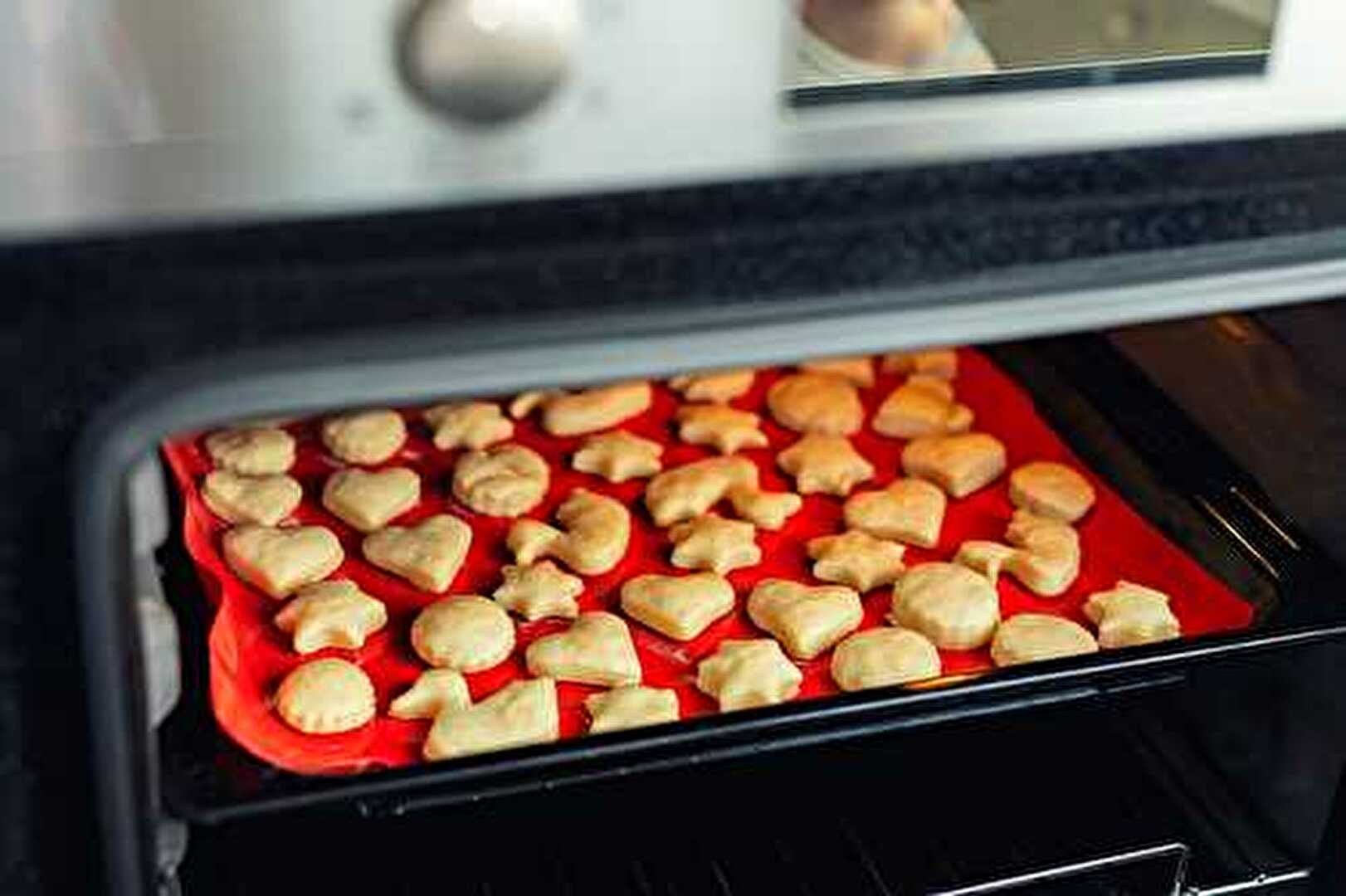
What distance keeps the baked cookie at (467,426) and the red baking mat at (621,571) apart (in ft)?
0.04

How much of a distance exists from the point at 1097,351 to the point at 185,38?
2.63ft

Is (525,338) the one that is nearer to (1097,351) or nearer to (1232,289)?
(1232,289)

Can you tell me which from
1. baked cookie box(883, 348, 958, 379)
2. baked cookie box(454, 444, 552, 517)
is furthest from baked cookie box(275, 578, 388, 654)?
baked cookie box(883, 348, 958, 379)

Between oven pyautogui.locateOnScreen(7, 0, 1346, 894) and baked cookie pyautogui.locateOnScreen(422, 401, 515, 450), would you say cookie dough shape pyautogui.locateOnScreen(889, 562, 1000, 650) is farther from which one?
baked cookie pyautogui.locateOnScreen(422, 401, 515, 450)

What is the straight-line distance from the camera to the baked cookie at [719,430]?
1.31 meters

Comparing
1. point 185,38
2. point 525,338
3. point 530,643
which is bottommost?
point 530,643

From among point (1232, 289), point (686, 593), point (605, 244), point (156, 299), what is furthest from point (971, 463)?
point (156, 299)

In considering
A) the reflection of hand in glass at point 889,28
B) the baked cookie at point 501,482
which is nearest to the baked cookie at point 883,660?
the baked cookie at point 501,482

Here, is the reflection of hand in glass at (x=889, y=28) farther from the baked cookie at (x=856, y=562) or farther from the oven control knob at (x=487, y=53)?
the baked cookie at (x=856, y=562)

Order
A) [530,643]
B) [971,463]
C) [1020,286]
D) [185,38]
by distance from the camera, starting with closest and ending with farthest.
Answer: [185,38]
[1020,286]
[530,643]
[971,463]

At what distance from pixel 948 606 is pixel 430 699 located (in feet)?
1.01

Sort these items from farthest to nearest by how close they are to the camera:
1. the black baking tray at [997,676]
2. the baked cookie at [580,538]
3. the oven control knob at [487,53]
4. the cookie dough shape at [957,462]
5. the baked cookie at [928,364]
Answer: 1. the baked cookie at [928,364]
2. the cookie dough shape at [957,462]
3. the baked cookie at [580,538]
4. the black baking tray at [997,676]
5. the oven control knob at [487,53]

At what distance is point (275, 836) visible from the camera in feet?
3.82

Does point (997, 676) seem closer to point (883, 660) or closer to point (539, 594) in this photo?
point (883, 660)
